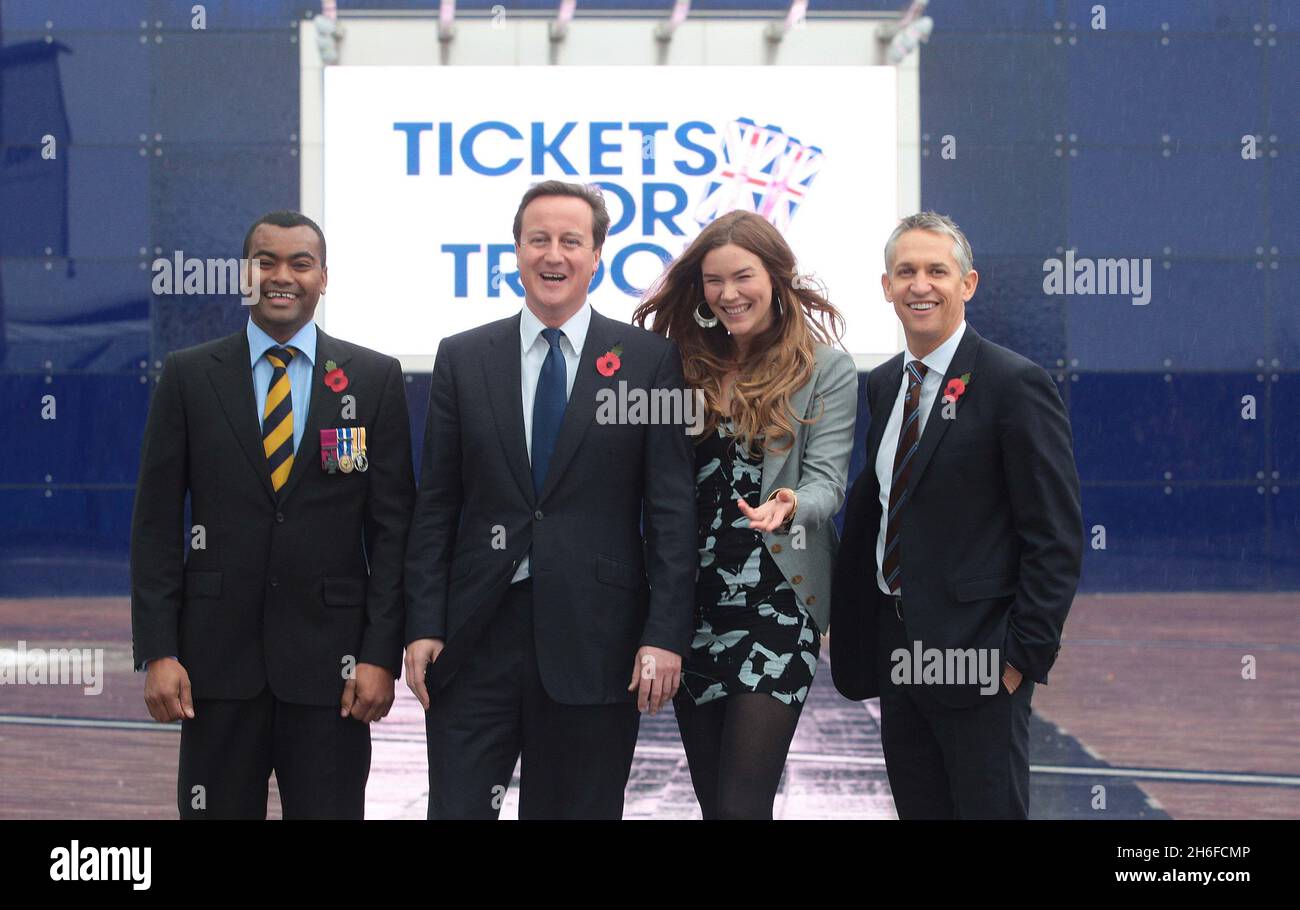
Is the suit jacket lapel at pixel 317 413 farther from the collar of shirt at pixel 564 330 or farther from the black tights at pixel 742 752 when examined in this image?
the black tights at pixel 742 752

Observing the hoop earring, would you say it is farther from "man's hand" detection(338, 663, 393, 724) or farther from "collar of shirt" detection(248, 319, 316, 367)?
"man's hand" detection(338, 663, 393, 724)

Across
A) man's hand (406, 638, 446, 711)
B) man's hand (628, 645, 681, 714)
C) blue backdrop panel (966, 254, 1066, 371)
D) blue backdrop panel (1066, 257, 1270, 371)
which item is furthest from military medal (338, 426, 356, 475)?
blue backdrop panel (1066, 257, 1270, 371)

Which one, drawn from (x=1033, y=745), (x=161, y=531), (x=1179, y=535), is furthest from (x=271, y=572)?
(x=1179, y=535)

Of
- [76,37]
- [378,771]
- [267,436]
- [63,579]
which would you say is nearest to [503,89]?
[76,37]

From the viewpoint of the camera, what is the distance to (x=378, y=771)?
695 centimetres

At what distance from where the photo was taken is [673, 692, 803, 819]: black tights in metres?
3.67

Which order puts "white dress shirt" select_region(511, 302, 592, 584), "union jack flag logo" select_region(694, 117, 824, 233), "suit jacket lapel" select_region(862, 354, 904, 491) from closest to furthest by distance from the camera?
"white dress shirt" select_region(511, 302, 592, 584) < "suit jacket lapel" select_region(862, 354, 904, 491) < "union jack flag logo" select_region(694, 117, 824, 233)

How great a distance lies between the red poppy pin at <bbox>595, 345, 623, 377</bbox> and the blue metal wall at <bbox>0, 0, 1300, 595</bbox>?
908cm

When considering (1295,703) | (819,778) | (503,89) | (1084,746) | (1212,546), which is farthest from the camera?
(1212,546)

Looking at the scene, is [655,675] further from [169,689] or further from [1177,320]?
[1177,320]

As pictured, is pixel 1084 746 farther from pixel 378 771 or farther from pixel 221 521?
pixel 221 521

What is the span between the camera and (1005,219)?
12727mm

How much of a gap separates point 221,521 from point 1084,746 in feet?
17.1

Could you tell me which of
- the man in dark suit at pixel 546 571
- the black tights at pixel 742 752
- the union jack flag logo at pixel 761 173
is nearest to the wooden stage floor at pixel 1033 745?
the black tights at pixel 742 752
